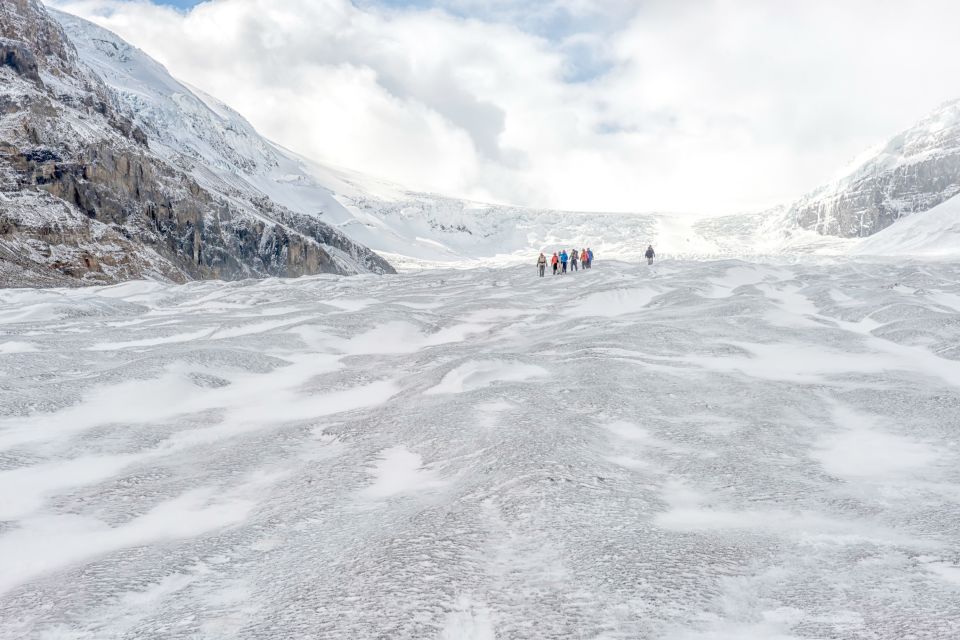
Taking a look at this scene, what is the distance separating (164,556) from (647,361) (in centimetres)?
1081

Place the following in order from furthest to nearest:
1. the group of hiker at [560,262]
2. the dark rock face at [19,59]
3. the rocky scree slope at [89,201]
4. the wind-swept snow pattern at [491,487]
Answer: the dark rock face at [19,59] < the rocky scree slope at [89,201] < the group of hiker at [560,262] < the wind-swept snow pattern at [491,487]

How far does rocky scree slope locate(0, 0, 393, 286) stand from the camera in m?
66.9

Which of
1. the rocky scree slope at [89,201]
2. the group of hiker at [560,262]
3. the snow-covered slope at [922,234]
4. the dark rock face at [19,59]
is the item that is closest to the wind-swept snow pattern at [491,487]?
the group of hiker at [560,262]

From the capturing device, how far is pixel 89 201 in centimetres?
7688

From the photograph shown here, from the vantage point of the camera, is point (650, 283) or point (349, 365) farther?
point (650, 283)

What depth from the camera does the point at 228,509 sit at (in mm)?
7539

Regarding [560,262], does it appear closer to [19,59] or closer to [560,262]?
[560,262]

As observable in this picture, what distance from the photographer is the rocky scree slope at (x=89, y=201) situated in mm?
66938

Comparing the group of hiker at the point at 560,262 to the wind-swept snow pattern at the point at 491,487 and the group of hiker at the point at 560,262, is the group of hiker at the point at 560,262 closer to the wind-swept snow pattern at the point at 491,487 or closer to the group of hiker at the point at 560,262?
the group of hiker at the point at 560,262

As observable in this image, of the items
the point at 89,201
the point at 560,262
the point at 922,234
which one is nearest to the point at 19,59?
the point at 89,201

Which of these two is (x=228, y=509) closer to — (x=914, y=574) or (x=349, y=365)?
(x=914, y=574)

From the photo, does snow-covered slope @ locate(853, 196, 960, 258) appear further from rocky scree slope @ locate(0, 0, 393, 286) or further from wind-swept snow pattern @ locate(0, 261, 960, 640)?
wind-swept snow pattern @ locate(0, 261, 960, 640)

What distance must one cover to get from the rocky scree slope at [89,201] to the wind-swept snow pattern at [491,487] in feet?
186

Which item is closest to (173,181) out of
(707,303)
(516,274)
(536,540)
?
(516,274)
